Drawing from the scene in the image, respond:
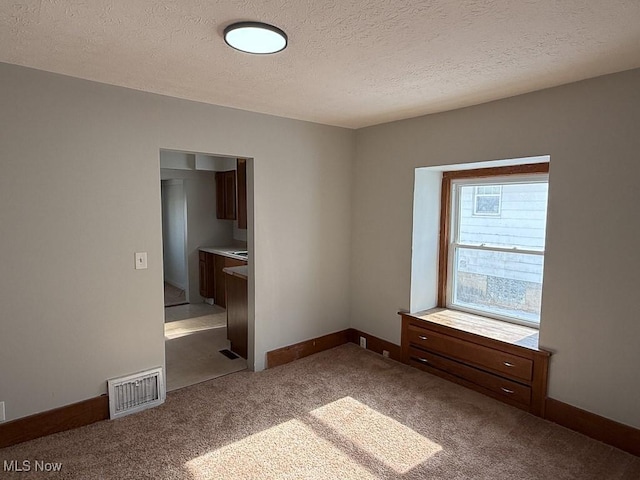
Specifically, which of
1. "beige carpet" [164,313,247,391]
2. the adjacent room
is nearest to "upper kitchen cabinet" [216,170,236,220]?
"beige carpet" [164,313,247,391]

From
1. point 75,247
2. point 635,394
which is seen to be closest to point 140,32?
point 75,247

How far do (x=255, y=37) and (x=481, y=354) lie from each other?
280cm

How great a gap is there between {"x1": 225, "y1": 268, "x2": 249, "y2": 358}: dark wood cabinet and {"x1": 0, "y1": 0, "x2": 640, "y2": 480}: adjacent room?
0.04 meters

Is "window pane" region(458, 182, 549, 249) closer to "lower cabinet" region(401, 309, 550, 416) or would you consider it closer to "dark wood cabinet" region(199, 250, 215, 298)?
"lower cabinet" region(401, 309, 550, 416)

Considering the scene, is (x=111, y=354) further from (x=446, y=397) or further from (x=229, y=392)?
(x=446, y=397)

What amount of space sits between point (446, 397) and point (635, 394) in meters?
1.22

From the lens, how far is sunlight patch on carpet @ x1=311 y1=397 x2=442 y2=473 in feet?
7.72

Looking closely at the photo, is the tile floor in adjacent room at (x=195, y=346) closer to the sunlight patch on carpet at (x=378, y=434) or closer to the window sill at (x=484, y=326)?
the sunlight patch on carpet at (x=378, y=434)

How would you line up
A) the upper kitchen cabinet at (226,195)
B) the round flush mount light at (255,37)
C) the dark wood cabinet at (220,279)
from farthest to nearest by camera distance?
the upper kitchen cabinet at (226,195) < the dark wood cabinet at (220,279) < the round flush mount light at (255,37)

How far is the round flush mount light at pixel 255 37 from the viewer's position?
5.73ft

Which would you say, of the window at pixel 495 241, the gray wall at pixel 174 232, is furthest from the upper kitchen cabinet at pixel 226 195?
the window at pixel 495 241

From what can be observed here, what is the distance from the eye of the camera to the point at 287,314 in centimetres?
378

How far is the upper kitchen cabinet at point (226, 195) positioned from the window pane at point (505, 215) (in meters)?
3.42

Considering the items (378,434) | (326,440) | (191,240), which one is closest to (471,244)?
(378,434)
